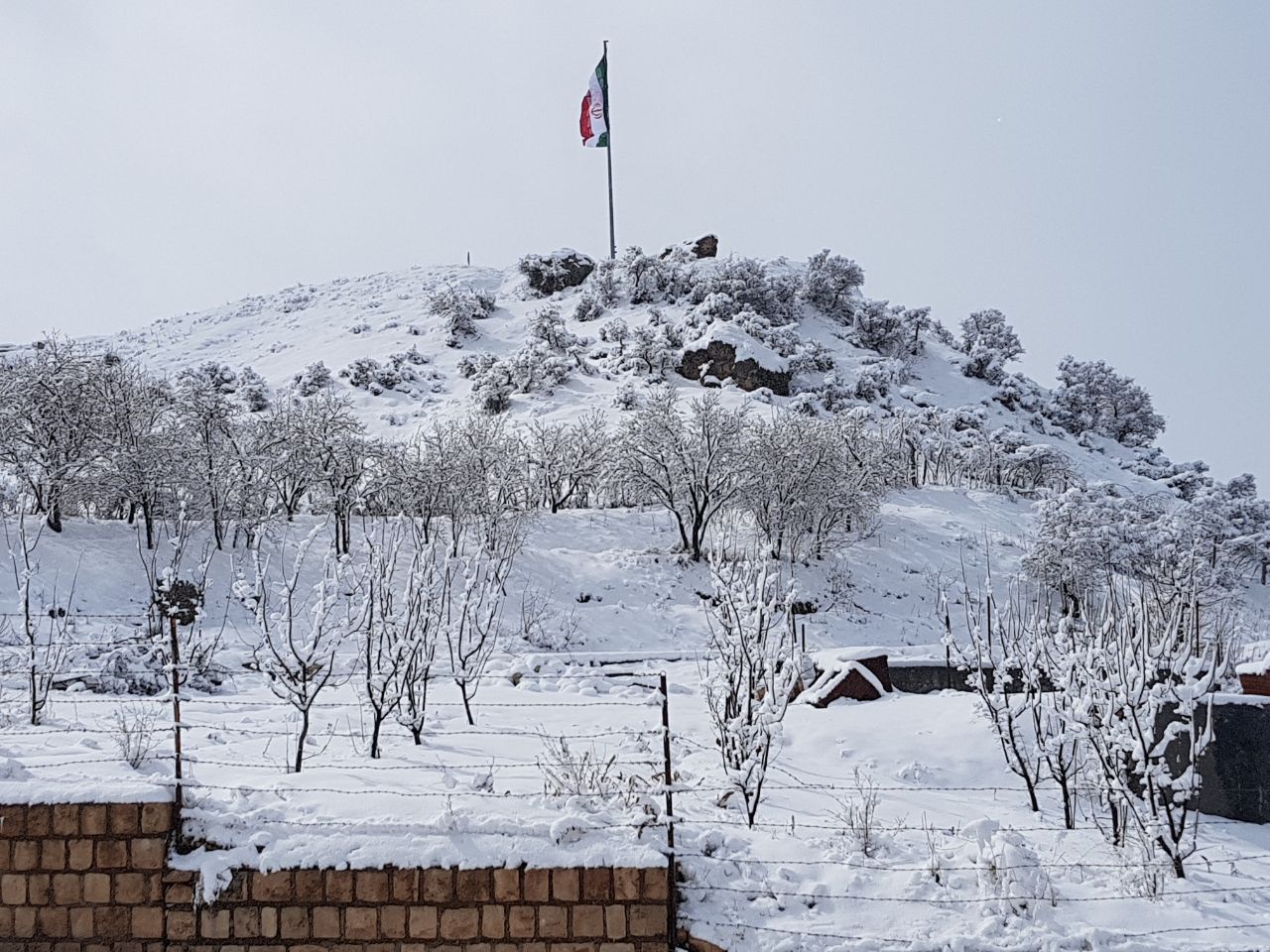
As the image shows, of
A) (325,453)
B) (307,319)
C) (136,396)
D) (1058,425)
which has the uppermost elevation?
(307,319)

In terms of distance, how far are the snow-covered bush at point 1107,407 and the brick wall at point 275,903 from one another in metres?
48.1

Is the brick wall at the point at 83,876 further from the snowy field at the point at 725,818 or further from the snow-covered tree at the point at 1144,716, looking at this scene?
the snow-covered tree at the point at 1144,716

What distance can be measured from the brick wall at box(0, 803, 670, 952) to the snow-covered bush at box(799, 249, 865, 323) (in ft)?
162

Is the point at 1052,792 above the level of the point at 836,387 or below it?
below

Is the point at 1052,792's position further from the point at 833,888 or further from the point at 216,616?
the point at 216,616

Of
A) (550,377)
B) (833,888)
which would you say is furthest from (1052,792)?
(550,377)

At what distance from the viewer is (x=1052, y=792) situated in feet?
23.3

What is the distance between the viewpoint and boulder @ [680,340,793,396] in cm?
3750

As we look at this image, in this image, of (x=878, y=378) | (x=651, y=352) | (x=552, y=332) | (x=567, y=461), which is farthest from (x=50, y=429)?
(x=878, y=378)

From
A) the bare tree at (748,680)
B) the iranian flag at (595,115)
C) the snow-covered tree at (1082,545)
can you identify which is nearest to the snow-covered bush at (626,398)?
the snow-covered tree at (1082,545)

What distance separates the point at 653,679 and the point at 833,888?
6994 mm

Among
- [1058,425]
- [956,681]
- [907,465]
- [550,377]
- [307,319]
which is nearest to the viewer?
[956,681]

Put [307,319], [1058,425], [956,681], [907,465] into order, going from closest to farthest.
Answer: [956,681], [907,465], [1058,425], [307,319]

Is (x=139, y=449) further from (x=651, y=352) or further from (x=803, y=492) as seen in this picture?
(x=651, y=352)
